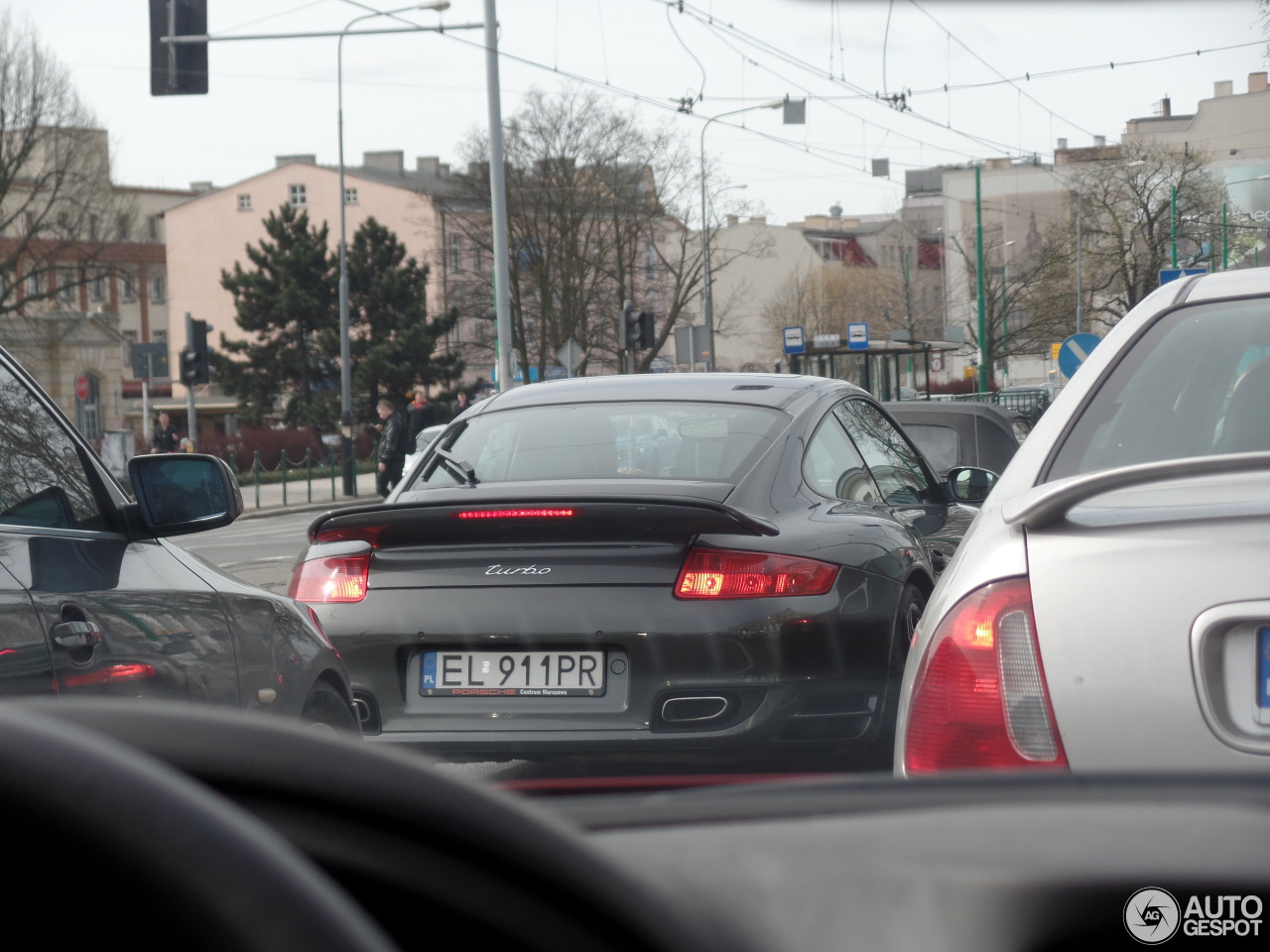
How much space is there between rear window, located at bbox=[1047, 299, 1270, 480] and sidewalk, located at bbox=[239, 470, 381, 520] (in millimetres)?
23842

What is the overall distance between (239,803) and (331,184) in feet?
303

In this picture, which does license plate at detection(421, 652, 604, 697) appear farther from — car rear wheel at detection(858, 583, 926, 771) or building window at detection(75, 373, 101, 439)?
building window at detection(75, 373, 101, 439)

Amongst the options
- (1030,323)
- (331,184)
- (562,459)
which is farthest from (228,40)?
(331,184)

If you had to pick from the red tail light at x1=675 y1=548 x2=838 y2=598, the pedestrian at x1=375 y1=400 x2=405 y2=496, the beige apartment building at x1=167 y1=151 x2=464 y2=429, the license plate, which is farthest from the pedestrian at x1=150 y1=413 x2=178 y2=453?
the beige apartment building at x1=167 y1=151 x2=464 y2=429

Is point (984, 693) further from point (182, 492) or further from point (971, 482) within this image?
point (971, 482)

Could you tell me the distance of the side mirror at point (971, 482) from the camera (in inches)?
245

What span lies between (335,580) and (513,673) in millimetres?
666

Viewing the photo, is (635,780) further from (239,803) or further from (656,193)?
(656,193)

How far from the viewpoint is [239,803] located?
0.76 metres

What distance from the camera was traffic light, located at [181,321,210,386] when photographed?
29.2 metres

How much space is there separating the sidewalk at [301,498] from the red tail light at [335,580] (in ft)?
71.0

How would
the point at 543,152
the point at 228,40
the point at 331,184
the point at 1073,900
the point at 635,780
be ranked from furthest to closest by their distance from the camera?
1. the point at 331,184
2. the point at 543,152
3. the point at 228,40
4. the point at 635,780
5. the point at 1073,900

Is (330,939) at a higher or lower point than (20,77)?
lower

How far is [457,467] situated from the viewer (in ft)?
18.4
